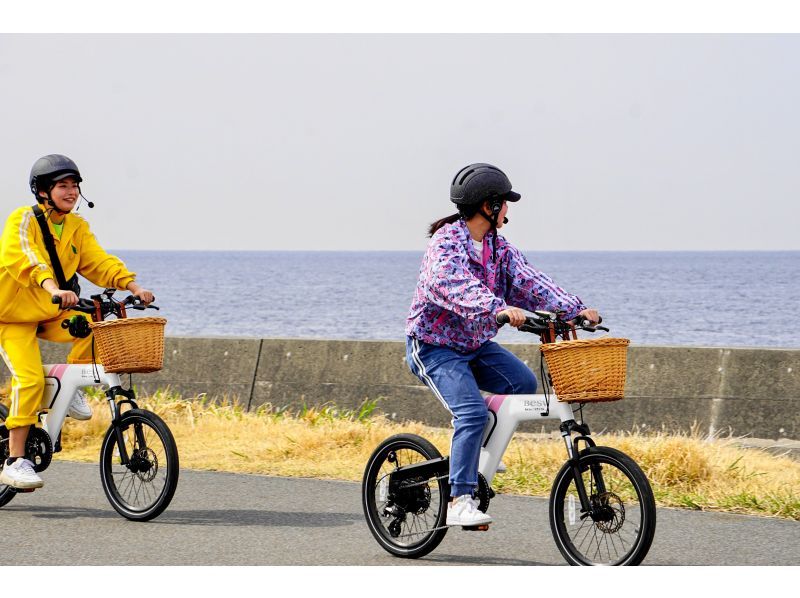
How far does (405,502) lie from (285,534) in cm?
88

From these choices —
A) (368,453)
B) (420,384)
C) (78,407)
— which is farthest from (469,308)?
(420,384)

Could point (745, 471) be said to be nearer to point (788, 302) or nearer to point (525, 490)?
point (525, 490)

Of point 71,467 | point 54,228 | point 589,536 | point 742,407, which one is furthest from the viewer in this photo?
point 742,407

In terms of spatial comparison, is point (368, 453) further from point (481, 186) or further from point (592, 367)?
point (592, 367)

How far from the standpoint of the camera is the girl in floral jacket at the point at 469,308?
5.86 m

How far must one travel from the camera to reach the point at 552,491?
5836mm

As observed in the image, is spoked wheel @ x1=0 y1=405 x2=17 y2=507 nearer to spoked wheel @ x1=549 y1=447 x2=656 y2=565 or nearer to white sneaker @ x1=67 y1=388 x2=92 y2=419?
white sneaker @ x1=67 y1=388 x2=92 y2=419

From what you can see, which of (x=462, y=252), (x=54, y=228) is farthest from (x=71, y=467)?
(x=462, y=252)

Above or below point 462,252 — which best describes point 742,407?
below

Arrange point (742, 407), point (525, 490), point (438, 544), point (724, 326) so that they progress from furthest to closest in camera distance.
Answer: point (724, 326)
point (742, 407)
point (525, 490)
point (438, 544)

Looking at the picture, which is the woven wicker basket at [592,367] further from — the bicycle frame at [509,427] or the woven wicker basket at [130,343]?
the woven wicker basket at [130,343]

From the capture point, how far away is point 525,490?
27.1 ft

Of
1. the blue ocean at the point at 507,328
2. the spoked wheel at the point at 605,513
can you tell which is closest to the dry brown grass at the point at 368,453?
the spoked wheel at the point at 605,513

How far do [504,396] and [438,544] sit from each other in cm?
88
